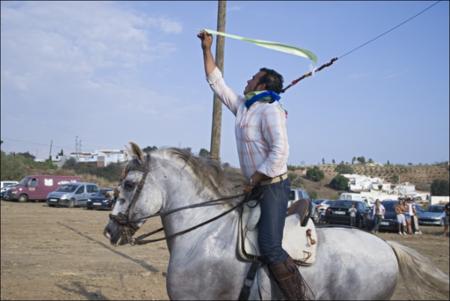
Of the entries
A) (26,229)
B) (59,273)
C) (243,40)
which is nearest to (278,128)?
(243,40)

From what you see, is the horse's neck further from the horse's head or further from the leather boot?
the leather boot

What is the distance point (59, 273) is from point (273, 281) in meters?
8.30

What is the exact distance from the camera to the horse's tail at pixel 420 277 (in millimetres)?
4840

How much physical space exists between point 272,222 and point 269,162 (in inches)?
20.2

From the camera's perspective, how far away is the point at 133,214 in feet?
15.0

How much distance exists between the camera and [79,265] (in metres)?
12.6

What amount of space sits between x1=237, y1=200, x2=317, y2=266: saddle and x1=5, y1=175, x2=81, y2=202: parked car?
35.9 metres

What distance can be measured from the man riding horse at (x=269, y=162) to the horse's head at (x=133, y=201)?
868mm

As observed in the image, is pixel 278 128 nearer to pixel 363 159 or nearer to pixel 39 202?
pixel 39 202

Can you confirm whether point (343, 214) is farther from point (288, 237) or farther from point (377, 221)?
point (288, 237)

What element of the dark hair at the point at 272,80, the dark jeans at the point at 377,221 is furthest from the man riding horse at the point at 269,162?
the dark jeans at the point at 377,221

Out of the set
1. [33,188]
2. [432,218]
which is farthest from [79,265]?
[33,188]

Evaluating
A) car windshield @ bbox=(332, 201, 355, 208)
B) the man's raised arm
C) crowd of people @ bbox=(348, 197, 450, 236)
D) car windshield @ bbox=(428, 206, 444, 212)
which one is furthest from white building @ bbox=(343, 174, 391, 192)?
the man's raised arm

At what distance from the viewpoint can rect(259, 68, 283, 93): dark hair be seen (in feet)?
15.4
